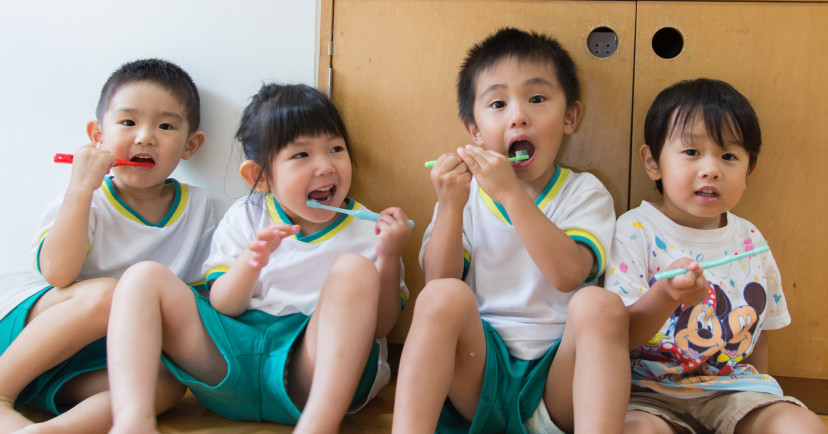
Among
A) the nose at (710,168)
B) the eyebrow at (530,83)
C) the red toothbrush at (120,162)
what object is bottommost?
the red toothbrush at (120,162)

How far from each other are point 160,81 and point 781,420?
123 centimetres

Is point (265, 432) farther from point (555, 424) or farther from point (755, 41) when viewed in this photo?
point (755, 41)

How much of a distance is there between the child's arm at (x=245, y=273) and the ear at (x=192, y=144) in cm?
38

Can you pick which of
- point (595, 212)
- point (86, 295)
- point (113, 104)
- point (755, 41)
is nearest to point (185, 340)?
point (86, 295)

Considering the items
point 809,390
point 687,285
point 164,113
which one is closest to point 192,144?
point 164,113

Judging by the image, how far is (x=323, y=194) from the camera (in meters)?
1.09

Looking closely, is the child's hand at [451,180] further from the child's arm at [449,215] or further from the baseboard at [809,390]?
the baseboard at [809,390]

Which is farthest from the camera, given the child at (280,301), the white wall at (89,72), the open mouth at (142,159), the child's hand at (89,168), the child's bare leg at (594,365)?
the white wall at (89,72)

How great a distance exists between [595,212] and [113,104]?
944mm

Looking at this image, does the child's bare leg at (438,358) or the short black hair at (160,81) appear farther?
the short black hair at (160,81)

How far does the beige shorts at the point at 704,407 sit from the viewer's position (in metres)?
0.94

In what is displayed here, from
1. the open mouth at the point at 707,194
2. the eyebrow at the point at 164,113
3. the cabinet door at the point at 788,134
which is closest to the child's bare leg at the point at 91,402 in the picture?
the eyebrow at the point at 164,113

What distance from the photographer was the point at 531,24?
3.99ft

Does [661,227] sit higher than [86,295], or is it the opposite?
[661,227]
